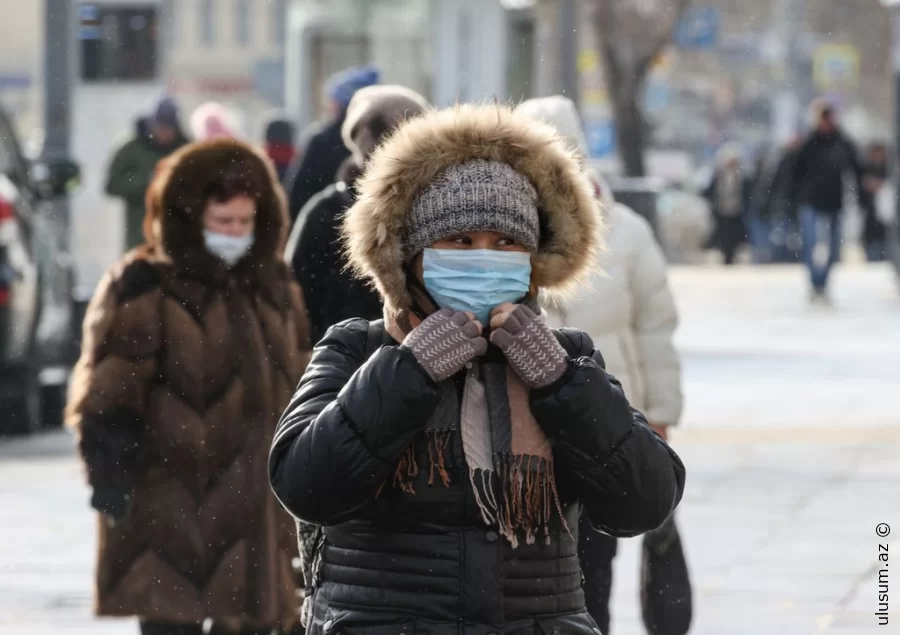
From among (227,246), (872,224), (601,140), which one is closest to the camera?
(227,246)

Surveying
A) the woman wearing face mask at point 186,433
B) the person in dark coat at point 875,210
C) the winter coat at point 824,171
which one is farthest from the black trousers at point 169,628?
the person in dark coat at point 875,210

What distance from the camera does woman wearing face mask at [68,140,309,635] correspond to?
5699mm

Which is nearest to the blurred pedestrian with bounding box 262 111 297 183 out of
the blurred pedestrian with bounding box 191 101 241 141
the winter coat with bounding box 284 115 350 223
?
the blurred pedestrian with bounding box 191 101 241 141

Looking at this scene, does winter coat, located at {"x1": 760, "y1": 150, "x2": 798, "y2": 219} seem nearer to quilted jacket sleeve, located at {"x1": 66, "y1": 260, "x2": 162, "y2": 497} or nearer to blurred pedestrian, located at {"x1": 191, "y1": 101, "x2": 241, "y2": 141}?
blurred pedestrian, located at {"x1": 191, "y1": 101, "x2": 241, "y2": 141}

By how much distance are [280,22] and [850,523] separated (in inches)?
483

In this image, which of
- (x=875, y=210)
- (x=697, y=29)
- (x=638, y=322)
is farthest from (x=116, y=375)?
(x=697, y=29)

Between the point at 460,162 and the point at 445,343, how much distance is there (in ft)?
1.10

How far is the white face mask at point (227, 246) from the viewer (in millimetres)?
5941

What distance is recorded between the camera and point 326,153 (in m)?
7.60

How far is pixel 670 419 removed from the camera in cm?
609

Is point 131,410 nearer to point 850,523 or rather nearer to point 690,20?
point 850,523

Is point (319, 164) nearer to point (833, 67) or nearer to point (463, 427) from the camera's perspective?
Answer: point (463, 427)

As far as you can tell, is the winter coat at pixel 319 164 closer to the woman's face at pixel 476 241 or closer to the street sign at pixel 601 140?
the woman's face at pixel 476 241

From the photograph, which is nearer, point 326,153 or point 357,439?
point 357,439
